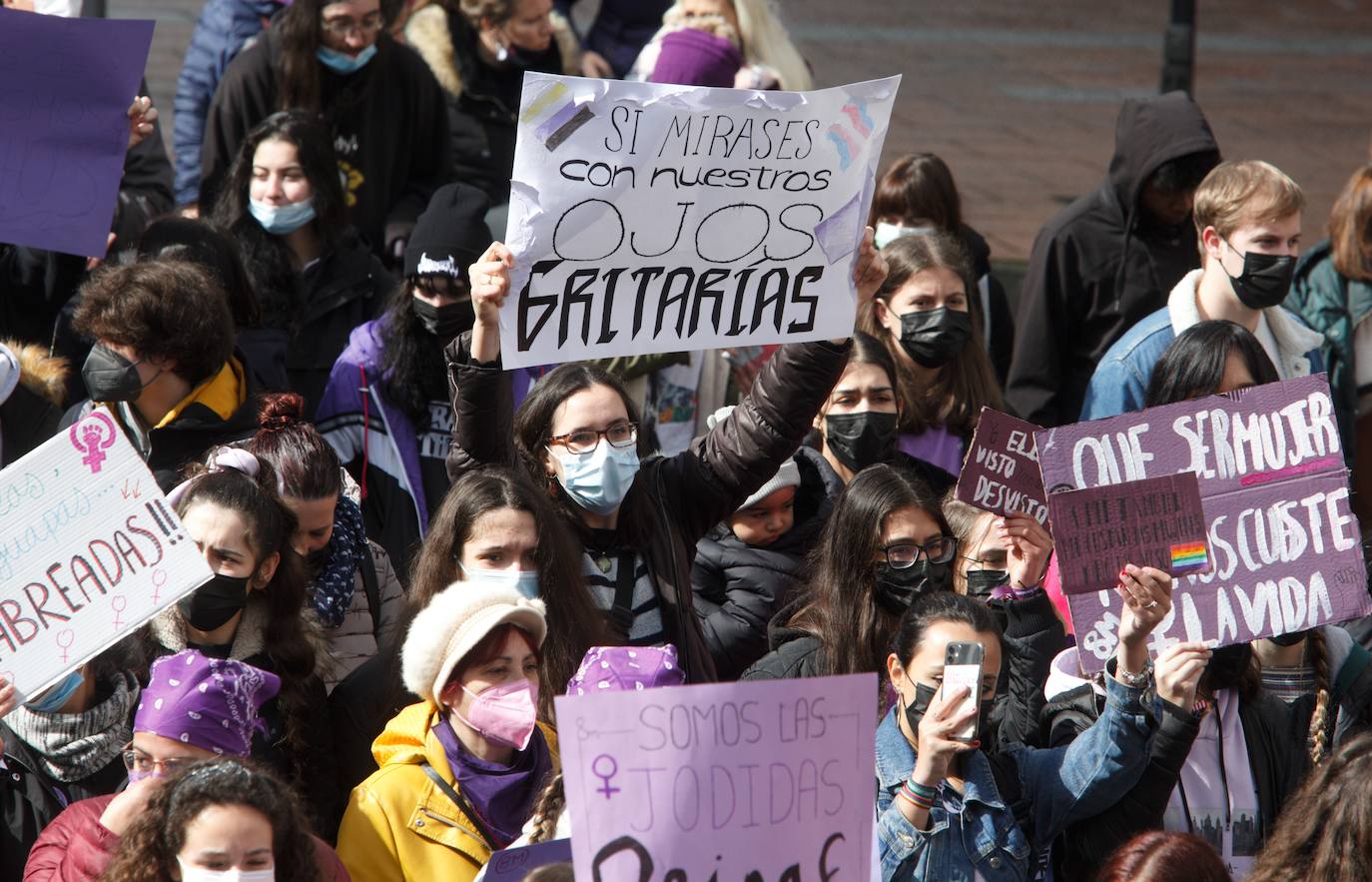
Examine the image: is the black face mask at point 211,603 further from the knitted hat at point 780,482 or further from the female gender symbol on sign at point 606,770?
the knitted hat at point 780,482

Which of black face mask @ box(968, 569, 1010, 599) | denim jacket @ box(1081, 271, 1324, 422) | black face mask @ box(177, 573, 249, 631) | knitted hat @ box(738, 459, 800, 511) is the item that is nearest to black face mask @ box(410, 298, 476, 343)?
knitted hat @ box(738, 459, 800, 511)

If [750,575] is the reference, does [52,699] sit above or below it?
below

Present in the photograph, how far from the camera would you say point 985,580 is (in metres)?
5.34

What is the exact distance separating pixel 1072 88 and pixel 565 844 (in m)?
12.0

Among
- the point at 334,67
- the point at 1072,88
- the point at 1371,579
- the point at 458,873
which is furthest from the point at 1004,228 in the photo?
the point at 458,873

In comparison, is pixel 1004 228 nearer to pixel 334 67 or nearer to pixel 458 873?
pixel 334 67

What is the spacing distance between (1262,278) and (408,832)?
324 cm

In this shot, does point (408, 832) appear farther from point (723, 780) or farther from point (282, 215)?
point (282, 215)

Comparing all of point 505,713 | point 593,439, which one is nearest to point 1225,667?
point 593,439

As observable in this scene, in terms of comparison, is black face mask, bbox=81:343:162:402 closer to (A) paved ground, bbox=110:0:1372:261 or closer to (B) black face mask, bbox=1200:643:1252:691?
(B) black face mask, bbox=1200:643:1252:691

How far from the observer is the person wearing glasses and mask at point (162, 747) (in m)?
3.95

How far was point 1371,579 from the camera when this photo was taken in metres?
5.75

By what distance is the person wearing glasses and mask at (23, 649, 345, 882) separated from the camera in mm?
3949

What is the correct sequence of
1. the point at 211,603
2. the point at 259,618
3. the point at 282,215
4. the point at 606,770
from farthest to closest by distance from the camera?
1. the point at 282,215
2. the point at 259,618
3. the point at 211,603
4. the point at 606,770
